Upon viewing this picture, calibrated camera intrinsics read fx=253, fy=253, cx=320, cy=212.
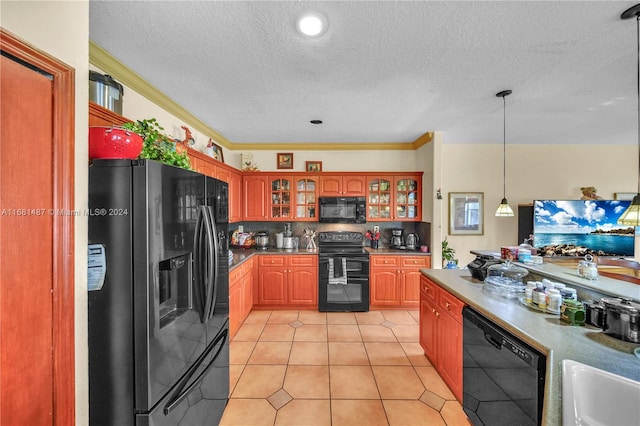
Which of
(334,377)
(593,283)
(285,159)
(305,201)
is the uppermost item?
(285,159)

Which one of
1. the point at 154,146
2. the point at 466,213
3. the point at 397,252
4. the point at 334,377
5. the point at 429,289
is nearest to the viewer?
the point at 154,146

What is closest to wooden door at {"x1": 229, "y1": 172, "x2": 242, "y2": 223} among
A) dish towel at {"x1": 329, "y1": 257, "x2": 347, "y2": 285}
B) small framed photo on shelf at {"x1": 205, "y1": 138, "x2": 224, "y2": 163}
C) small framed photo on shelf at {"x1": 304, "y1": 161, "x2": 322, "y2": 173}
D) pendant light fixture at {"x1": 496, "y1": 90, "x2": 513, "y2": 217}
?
small framed photo on shelf at {"x1": 205, "y1": 138, "x2": 224, "y2": 163}

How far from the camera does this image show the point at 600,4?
Answer: 4.58 ft

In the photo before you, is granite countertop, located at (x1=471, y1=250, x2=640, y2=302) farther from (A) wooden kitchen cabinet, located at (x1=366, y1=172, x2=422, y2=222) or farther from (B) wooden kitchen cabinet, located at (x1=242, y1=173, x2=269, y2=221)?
(B) wooden kitchen cabinet, located at (x1=242, y1=173, x2=269, y2=221)

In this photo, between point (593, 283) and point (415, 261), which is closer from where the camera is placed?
point (593, 283)

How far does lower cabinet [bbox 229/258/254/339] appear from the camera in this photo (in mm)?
2962

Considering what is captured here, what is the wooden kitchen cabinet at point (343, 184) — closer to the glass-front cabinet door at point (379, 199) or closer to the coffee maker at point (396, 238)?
the glass-front cabinet door at point (379, 199)

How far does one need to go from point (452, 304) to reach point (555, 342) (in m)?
0.79

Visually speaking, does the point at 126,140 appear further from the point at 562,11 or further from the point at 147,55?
the point at 562,11

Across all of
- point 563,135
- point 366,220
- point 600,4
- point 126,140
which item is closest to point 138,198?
point 126,140

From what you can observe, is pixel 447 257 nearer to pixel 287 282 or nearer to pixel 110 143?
pixel 287 282

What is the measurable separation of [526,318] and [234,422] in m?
2.09

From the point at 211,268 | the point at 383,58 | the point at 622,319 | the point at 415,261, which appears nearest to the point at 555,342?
the point at 622,319

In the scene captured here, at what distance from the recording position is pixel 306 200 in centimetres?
430
